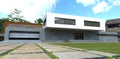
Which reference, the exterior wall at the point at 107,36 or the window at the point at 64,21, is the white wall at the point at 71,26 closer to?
the window at the point at 64,21

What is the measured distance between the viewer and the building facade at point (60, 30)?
25.7 meters

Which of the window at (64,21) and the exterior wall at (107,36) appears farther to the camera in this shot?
the exterior wall at (107,36)

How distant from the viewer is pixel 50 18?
25.3 meters

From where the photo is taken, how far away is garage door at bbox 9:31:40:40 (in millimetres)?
25719

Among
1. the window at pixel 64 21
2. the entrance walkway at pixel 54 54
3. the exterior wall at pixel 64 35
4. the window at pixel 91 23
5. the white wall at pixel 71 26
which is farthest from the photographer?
the window at pixel 91 23

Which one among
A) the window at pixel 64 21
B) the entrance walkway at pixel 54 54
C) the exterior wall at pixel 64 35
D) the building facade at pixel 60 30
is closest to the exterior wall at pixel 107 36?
the building facade at pixel 60 30

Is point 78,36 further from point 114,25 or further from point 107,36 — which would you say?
point 114,25

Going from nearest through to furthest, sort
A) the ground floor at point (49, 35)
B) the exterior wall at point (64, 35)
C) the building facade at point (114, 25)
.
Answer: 1. the ground floor at point (49, 35)
2. the exterior wall at point (64, 35)
3. the building facade at point (114, 25)

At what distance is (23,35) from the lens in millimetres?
26297

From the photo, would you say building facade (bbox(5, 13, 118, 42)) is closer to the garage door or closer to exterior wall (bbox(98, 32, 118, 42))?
the garage door

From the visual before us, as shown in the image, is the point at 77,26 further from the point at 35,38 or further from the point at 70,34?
the point at 35,38

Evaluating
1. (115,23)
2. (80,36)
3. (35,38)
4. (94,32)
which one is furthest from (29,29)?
(115,23)

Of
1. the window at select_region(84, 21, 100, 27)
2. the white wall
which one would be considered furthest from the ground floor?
the white wall

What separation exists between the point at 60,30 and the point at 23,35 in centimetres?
709
